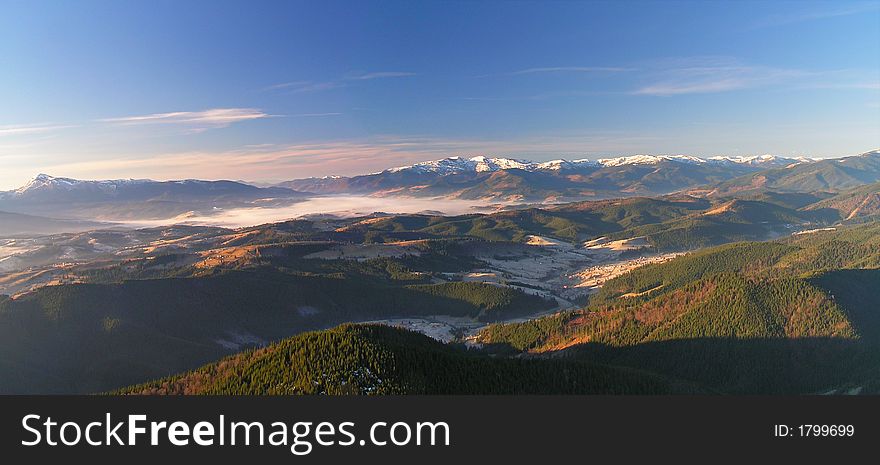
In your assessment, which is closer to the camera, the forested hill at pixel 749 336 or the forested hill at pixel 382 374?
the forested hill at pixel 382 374

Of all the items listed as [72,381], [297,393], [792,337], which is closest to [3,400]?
[297,393]

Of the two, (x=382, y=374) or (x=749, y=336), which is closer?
(x=382, y=374)

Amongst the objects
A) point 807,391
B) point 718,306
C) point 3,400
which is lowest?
point 807,391

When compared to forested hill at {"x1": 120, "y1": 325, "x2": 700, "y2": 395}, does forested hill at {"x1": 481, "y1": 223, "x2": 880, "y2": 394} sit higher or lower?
lower

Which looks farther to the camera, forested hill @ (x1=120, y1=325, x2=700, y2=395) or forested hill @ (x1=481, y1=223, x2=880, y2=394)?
forested hill @ (x1=481, y1=223, x2=880, y2=394)

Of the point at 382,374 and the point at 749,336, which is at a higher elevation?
the point at 382,374

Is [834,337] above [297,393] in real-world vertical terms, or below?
below

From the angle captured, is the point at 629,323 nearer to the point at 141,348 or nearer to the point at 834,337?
the point at 834,337

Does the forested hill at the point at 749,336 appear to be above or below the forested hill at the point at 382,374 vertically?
below
